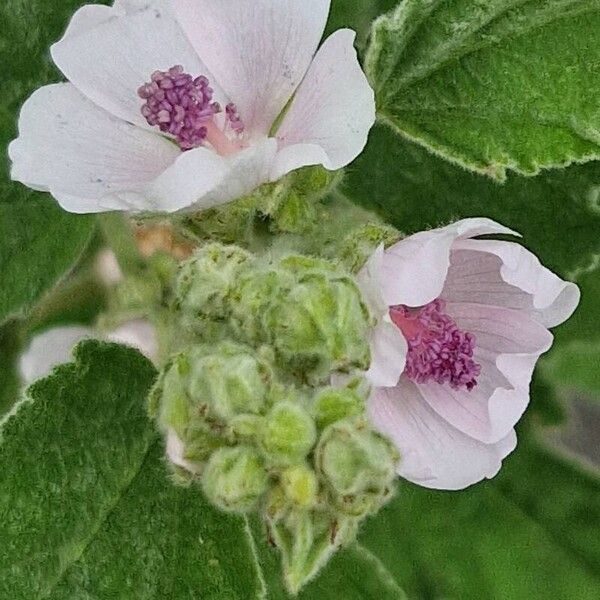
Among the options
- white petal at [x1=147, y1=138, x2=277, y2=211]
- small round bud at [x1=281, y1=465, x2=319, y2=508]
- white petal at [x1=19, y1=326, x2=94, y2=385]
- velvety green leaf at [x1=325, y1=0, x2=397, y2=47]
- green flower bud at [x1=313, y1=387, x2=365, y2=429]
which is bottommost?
white petal at [x1=19, y1=326, x2=94, y2=385]

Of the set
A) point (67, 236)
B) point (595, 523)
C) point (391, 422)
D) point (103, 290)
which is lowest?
point (595, 523)

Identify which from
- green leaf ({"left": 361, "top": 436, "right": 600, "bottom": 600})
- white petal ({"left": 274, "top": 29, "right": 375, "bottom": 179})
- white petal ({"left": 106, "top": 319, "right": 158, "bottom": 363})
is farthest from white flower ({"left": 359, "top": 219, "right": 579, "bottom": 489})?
green leaf ({"left": 361, "top": 436, "right": 600, "bottom": 600})

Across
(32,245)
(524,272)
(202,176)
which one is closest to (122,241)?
(32,245)

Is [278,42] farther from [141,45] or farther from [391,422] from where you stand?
[391,422]

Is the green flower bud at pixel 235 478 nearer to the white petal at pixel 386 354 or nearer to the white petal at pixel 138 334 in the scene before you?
the white petal at pixel 386 354

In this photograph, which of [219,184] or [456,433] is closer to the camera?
[219,184]

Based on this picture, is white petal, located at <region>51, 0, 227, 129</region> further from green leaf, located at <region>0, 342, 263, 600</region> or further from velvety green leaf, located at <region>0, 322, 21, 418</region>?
velvety green leaf, located at <region>0, 322, 21, 418</region>

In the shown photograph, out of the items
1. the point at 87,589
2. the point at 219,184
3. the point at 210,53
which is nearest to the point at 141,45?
the point at 210,53
